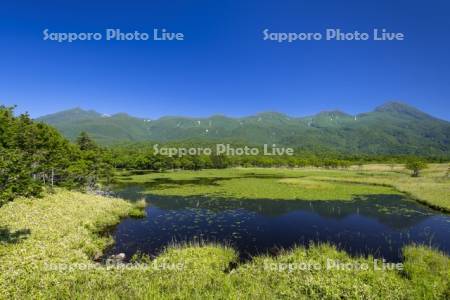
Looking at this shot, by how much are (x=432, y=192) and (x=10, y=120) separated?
8516cm

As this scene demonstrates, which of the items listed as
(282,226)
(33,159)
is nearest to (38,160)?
(33,159)

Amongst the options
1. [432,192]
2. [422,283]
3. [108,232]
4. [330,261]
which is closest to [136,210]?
[108,232]

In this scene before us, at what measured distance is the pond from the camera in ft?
104

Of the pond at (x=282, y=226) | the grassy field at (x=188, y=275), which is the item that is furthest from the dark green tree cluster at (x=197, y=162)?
the grassy field at (x=188, y=275)

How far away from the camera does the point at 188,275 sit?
64.7ft

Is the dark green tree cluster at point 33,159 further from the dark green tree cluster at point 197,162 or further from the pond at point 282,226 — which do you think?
the dark green tree cluster at point 197,162

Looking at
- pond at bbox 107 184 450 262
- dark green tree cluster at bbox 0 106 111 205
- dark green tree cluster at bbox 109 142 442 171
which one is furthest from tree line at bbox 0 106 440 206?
dark green tree cluster at bbox 109 142 442 171

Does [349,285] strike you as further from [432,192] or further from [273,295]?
[432,192]

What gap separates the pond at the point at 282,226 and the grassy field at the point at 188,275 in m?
4.17

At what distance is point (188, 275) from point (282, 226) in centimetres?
2344

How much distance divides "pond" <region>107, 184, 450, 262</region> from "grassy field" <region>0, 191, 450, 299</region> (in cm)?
417

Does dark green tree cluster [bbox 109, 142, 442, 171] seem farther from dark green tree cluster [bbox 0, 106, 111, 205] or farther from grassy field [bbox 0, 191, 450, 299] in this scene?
grassy field [bbox 0, 191, 450, 299]

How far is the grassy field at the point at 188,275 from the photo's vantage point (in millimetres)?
16062

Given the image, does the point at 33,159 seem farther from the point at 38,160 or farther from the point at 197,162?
the point at 197,162
